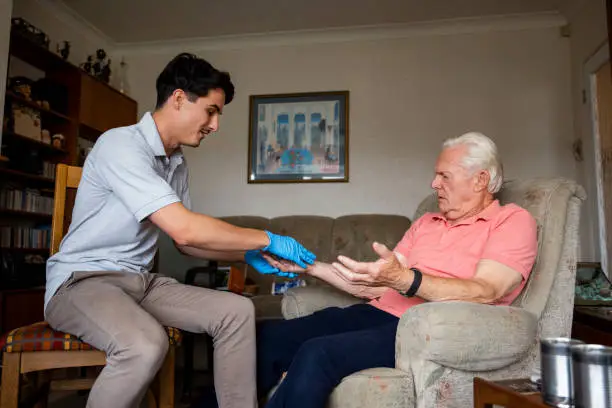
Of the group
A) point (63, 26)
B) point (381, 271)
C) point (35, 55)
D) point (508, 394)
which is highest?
point (63, 26)

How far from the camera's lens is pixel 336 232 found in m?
3.66

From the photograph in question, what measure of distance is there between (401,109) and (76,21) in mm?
2761

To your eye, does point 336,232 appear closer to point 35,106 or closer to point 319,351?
point 35,106

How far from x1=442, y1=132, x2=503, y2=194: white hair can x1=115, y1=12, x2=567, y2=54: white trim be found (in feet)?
9.02

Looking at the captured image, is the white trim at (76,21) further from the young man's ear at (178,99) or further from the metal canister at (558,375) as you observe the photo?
the metal canister at (558,375)

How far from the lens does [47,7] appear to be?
3.81 metres

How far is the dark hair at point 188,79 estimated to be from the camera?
1.62 metres

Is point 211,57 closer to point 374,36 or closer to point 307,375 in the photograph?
point 374,36

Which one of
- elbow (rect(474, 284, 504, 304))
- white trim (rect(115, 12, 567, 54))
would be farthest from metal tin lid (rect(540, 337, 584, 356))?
white trim (rect(115, 12, 567, 54))

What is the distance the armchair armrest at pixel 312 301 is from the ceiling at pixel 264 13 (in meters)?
2.62

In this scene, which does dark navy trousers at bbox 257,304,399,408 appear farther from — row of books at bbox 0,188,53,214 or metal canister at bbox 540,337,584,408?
row of books at bbox 0,188,53,214

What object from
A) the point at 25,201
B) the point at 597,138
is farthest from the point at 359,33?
the point at 25,201

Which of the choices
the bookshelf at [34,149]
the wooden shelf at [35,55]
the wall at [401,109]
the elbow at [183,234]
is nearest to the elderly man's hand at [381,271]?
the elbow at [183,234]

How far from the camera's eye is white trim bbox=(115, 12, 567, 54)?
3988 mm
